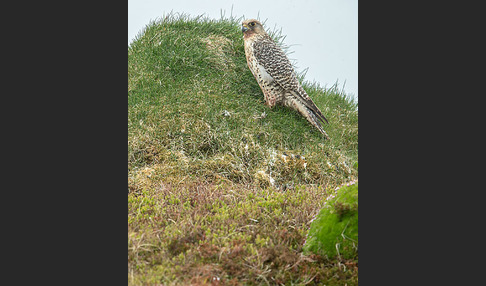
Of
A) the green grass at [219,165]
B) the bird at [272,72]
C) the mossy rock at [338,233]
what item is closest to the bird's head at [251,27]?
the bird at [272,72]

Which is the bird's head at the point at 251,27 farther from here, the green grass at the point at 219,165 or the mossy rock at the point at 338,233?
the mossy rock at the point at 338,233

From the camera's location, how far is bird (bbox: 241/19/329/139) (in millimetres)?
5191

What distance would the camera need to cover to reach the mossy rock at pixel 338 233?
9.35 feet

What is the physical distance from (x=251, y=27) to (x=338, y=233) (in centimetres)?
345

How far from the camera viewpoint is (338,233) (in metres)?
2.88

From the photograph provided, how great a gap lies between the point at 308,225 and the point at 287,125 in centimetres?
188

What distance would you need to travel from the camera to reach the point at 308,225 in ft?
10.5

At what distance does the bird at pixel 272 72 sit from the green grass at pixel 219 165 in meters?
0.17

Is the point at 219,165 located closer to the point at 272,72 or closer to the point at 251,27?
the point at 272,72

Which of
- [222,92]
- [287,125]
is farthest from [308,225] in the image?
[222,92]

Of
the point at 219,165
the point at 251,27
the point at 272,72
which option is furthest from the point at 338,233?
the point at 251,27

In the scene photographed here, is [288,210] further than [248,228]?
Yes
